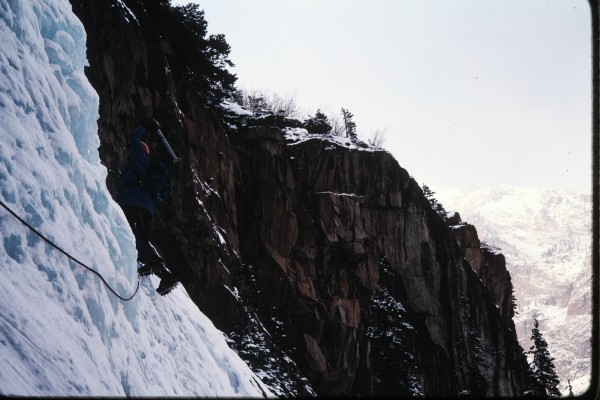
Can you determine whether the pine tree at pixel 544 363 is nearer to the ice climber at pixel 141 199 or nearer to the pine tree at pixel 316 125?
the pine tree at pixel 316 125

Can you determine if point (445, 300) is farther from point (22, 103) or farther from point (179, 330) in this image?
point (22, 103)

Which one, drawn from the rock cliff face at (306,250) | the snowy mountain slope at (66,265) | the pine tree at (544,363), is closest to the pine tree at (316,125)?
the rock cliff face at (306,250)

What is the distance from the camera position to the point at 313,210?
2905 cm

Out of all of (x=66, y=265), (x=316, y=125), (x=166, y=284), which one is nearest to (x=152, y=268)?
(x=166, y=284)

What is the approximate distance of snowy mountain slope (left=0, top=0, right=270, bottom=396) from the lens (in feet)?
10.00

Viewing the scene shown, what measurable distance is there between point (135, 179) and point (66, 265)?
2247 millimetres

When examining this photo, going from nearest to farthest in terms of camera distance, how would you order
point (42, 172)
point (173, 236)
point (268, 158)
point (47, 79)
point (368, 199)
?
point (42, 172) < point (47, 79) < point (173, 236) < point (268, 158) < point (368, 199)

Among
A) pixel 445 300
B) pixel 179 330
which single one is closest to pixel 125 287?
pixel 179 330

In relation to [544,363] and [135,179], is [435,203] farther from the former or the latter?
[135,179]

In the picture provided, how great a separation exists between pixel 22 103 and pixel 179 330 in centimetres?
312

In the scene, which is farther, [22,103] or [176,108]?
[176,108]

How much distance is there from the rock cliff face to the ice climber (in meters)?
7.15

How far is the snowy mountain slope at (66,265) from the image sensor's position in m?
3.05

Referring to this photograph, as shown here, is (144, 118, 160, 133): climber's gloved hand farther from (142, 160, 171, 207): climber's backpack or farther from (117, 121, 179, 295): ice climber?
(142, 160, 171, 207): climber's backpack
